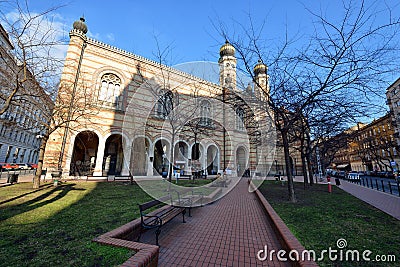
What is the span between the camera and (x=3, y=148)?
30.6 m

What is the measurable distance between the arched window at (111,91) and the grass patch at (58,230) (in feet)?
40.5

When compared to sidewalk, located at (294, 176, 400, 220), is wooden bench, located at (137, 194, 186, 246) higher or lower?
higher

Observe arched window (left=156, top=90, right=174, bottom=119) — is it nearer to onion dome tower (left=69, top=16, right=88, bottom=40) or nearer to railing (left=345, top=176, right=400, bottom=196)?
onion dome tower (left=69, top=16, right=88, bottom=40)

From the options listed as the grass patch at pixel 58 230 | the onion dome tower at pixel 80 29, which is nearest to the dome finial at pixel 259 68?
the grass patch at pixel 58 230

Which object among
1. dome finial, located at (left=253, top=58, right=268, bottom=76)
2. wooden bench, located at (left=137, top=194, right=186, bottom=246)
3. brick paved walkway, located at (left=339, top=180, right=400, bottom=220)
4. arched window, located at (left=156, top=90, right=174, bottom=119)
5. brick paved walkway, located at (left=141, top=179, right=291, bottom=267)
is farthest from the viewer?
arched window, located at (left=156, top=90, right=174, bottom=119)

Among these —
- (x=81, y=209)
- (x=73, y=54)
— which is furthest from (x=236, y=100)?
(x=73, y=54)

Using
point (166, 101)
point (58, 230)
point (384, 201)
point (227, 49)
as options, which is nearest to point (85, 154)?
point (166, 101)

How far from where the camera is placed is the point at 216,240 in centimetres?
437

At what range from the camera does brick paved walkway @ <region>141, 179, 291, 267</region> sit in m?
3.46

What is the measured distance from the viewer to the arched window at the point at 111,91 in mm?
17984

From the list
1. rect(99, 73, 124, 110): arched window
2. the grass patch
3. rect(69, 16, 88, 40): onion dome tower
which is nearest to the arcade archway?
rect(99, 73, 124, 110): arched window

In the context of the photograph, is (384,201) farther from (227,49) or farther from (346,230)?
(227,49)

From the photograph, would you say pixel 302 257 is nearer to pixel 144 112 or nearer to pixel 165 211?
pixel 165 211

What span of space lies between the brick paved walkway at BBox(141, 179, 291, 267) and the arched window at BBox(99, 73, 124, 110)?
15.8 metres
